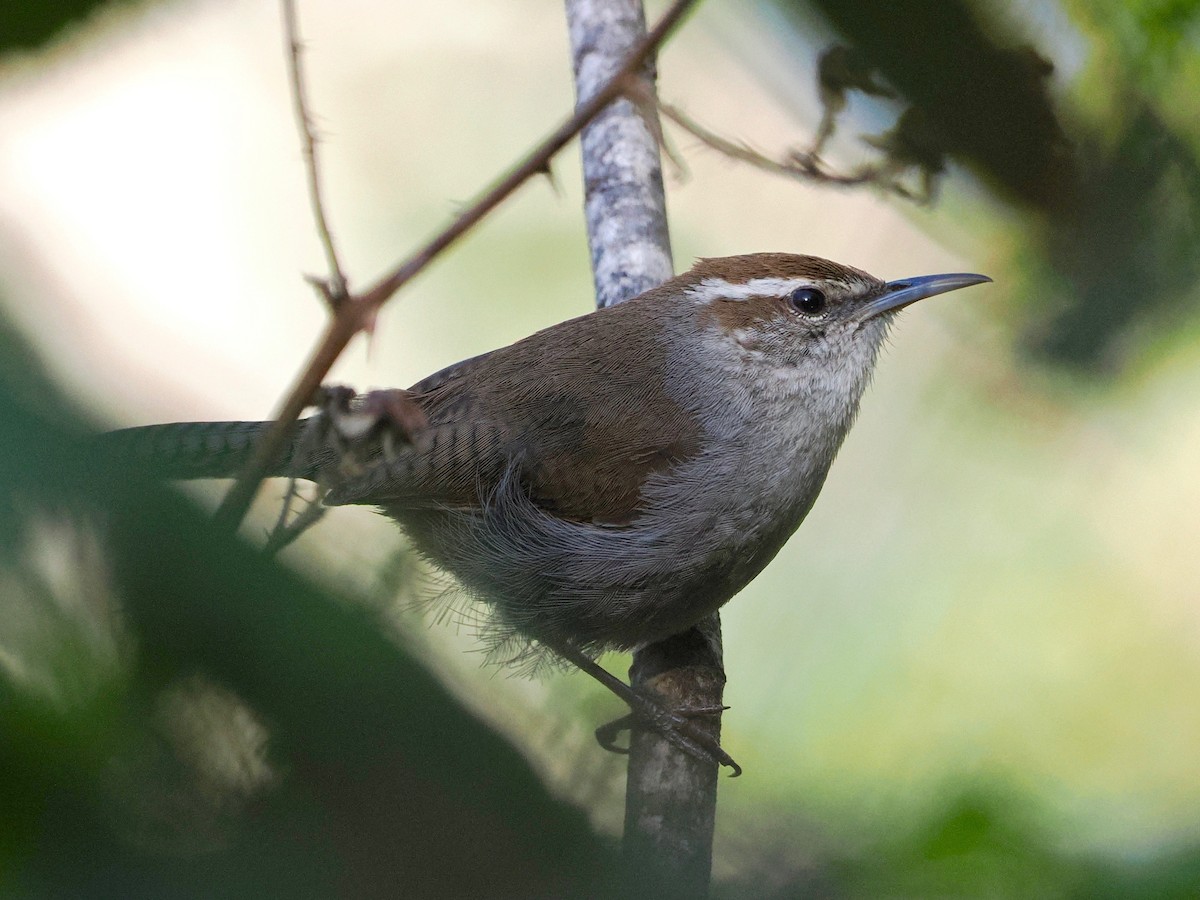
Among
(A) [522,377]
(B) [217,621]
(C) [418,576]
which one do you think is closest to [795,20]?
(C) [418,576]

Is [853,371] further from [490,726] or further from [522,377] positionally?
[490,726]

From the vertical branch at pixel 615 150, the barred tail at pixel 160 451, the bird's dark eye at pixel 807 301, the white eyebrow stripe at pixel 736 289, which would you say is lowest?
the barred tail at pixel 160 451

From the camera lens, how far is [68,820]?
0.54m

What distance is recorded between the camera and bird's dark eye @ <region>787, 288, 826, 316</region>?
3.87 m

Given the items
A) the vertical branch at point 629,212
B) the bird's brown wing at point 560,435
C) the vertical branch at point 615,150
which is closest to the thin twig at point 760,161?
the vertical branch at point 629,212

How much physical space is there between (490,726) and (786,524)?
310 cm

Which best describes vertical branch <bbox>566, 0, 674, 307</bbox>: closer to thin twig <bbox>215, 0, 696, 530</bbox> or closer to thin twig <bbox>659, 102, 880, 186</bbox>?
thin twig <bbox>659, 102, 880, 186</bbox>

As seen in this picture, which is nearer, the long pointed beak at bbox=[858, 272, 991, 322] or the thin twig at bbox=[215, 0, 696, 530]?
the thin twig at bbox=[215, 0, 696, 530]

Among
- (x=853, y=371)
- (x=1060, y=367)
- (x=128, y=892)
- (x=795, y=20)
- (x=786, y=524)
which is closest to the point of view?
(x=128, y=892)

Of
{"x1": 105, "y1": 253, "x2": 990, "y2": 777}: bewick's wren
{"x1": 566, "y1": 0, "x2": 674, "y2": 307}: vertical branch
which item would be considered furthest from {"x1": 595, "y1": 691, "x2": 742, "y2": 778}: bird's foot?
{"x1": 566, "y1": 0, "x2": 674, "y2": 307}: vertical branch

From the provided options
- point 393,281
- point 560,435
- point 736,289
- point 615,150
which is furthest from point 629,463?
point 393,281

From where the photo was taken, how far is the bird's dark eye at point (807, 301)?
387 cm

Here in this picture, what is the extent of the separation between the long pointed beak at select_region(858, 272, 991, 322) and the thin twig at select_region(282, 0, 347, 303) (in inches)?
115

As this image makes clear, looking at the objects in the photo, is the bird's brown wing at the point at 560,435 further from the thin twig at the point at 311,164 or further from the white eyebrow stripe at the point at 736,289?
the thin twig at the point at 311,164
